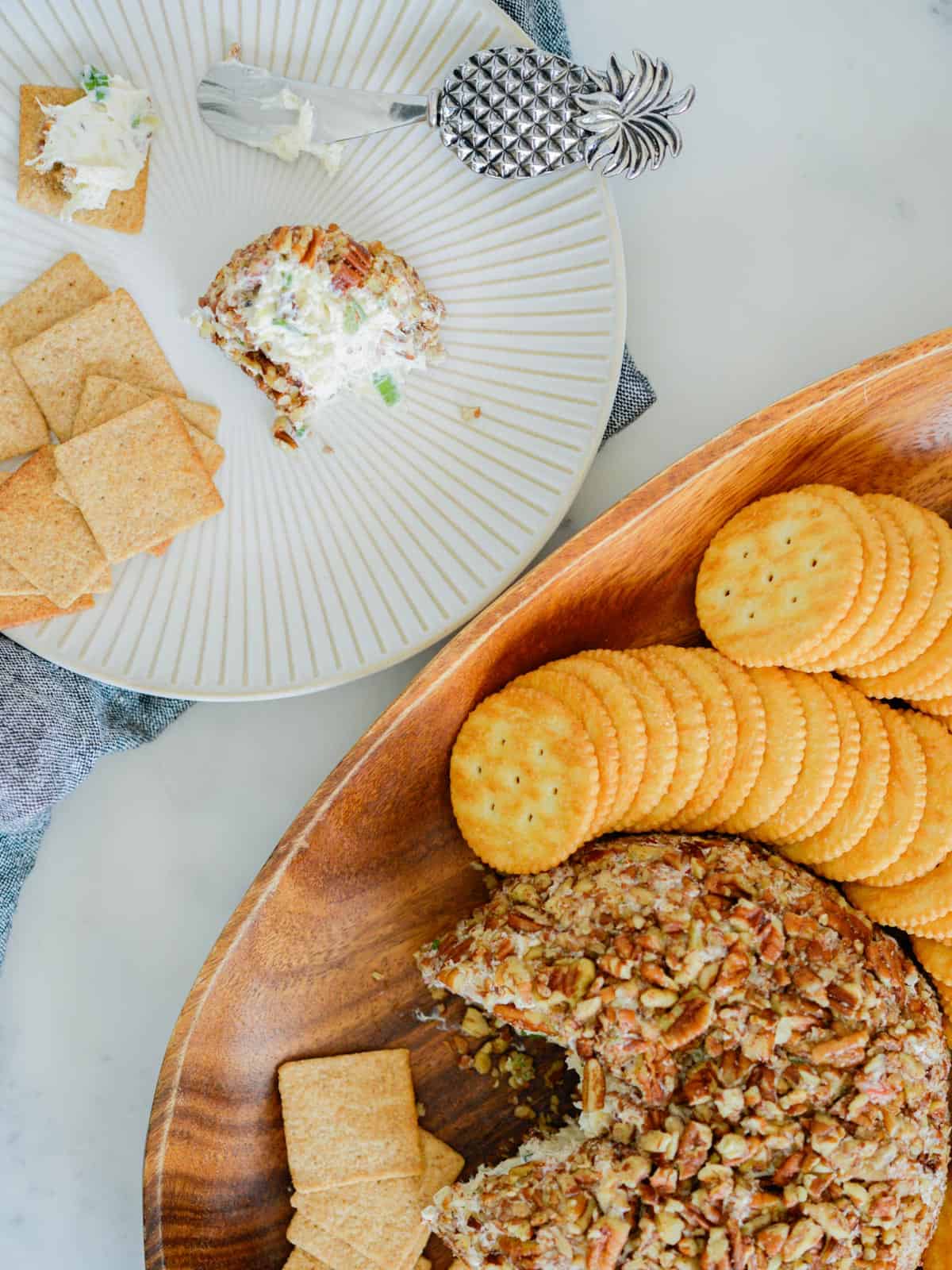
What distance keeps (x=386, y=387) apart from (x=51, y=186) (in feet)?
2.03

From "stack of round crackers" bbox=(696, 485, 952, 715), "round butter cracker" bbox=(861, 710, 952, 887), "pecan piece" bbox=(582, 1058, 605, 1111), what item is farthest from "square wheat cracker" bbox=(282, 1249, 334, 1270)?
"stack of round crackers" bbox=(696, 485, 952, 715)

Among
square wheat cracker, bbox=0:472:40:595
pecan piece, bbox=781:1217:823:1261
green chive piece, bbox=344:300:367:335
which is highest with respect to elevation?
green chive piece, bbox=344:300:367:335

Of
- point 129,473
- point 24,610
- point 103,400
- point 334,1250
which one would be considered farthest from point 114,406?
point 334,1250

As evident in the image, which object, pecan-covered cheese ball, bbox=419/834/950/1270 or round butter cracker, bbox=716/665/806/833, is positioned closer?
pecan-covered cheese ball, bbox=419/834/950/1270

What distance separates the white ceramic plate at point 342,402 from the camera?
169 centimetres

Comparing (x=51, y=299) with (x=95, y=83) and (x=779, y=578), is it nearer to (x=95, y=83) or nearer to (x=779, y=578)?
(x=95, y=83)

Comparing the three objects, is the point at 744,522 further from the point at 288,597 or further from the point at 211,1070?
the point at 211,1070

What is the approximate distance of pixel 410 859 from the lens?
166 cm

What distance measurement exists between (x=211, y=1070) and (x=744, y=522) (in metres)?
1.13

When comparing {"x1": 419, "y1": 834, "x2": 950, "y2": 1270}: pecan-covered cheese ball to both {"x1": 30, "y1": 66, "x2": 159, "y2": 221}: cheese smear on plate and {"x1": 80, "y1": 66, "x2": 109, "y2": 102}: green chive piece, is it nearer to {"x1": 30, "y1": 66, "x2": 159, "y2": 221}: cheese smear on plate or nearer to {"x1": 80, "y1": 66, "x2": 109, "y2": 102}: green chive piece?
{"x1": 30, "y1": 66, "x2": 159, "y2": 221}: cheese smear on plate

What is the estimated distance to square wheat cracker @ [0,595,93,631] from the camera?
1.66 m

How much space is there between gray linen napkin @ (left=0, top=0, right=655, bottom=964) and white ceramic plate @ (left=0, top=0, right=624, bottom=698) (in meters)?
0.06

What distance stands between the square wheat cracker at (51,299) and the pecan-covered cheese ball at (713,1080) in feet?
3.95

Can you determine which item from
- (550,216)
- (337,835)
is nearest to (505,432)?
(550,216)
